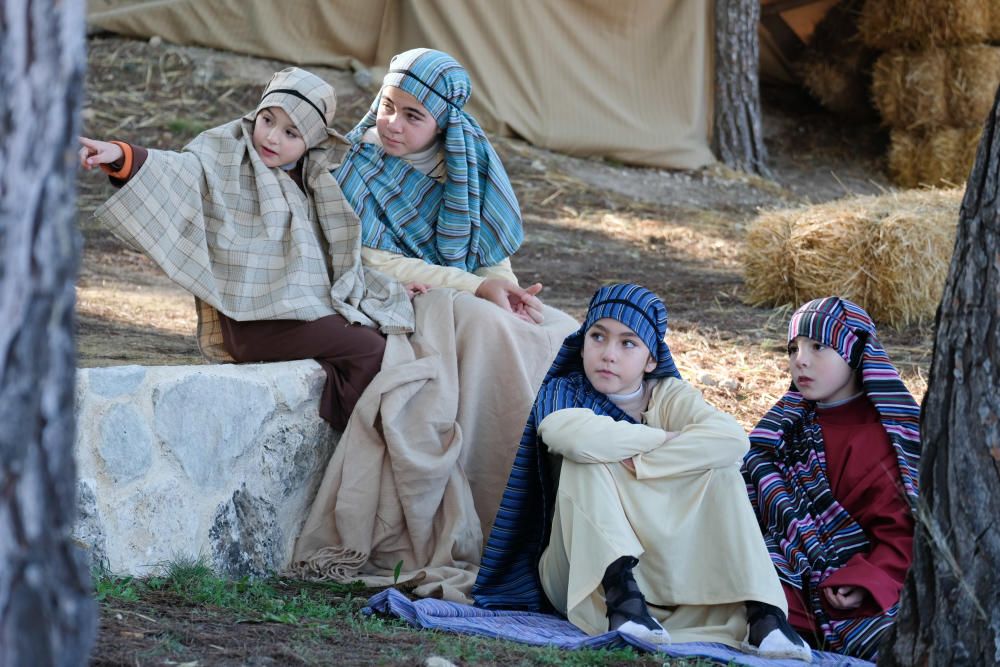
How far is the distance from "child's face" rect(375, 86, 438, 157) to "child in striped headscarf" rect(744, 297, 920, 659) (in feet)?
4.38

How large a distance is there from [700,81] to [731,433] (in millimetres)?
7156

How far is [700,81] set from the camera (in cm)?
1000

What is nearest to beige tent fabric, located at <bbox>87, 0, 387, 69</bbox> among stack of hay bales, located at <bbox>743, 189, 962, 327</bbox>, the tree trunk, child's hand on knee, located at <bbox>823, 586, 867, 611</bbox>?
stack of hay bales, located at <bbox>743, 189, 962, 327</bbox>

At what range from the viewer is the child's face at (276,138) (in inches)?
150

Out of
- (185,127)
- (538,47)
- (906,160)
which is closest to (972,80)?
(906,160)

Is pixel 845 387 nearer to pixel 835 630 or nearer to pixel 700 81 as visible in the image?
pixel 835 630

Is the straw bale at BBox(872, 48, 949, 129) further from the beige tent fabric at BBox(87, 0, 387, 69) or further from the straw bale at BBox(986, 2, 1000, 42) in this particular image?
the beige tent fabric at BBox(87, 0, 387, 69)

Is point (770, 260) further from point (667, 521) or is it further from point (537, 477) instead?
point (667, 521)

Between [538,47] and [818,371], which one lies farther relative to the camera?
[538,47]

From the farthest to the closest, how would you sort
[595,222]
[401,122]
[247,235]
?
[595,222]
[401,122]
[247,235]

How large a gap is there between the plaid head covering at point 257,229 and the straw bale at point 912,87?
7.72m

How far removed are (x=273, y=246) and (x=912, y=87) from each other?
317 inches

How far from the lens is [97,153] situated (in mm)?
3346

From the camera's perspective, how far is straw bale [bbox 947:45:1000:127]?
10.2 metres
